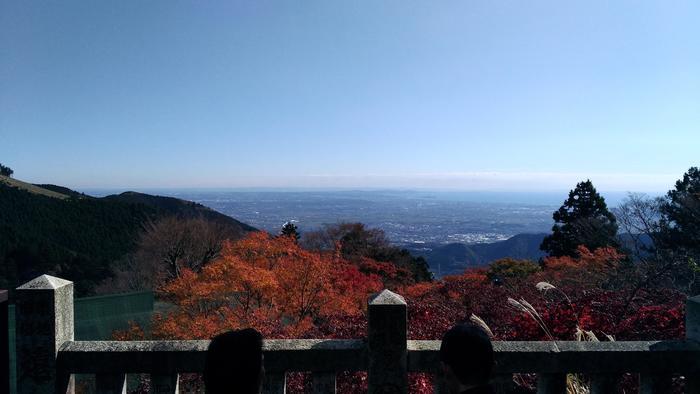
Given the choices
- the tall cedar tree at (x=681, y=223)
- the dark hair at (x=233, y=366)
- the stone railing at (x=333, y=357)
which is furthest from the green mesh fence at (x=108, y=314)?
the tall cedar tree at (x=681, y=223)

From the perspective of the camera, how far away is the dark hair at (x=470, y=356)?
1.98 metres

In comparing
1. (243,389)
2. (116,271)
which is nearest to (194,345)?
(243,389)

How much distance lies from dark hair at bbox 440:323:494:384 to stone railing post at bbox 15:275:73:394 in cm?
266

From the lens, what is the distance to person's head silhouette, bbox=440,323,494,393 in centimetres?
198

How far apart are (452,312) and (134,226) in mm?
46334

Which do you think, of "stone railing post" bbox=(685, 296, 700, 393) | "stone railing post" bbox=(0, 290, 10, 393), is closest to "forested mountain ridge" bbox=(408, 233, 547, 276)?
"stone railing post" bbox=(685, 296, 700, 393)

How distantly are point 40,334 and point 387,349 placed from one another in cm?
241

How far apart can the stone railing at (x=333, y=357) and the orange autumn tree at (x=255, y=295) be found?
8829mm

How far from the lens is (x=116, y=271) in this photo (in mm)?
34625

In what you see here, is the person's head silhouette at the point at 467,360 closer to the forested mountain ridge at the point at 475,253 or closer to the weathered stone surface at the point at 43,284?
the weathered stone surface at the point at 43,284

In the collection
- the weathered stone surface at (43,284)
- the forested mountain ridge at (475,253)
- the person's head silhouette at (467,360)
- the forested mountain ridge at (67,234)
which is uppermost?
the weathered stone surface at (43,284)

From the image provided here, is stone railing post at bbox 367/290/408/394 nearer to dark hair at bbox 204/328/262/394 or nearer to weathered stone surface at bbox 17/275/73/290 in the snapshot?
dark hair at bbox 204/328/262/394

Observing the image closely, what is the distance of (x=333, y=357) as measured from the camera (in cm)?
288

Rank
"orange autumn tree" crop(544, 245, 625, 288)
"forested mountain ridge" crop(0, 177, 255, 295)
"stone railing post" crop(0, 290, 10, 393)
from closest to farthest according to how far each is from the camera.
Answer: "stone railing post" crop(0, 290, 10, 393)
"orange autumn tree" crop(544, 245, 625, 288)
"forested mountain ridge" crop(0, 177, 255, 295)
